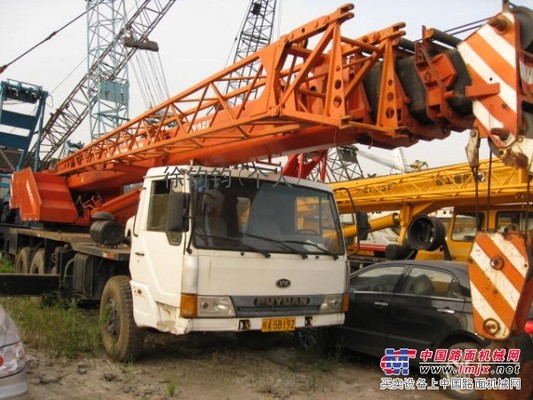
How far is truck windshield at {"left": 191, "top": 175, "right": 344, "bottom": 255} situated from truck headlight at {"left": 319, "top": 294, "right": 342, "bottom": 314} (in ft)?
1.54

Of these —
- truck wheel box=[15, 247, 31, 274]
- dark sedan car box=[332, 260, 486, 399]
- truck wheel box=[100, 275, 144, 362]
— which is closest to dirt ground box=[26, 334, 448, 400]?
truck wheel box=[100, 275, 144, 362]

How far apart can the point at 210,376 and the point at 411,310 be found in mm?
2321

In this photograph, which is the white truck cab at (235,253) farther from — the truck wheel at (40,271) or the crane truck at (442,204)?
the crane truck at (442,204)

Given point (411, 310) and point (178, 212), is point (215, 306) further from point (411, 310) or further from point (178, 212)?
point (411, 310)

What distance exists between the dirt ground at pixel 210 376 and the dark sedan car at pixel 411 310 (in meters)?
0.40

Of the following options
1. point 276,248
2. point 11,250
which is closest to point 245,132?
point 276,248

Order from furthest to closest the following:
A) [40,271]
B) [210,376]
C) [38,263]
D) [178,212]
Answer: [38,263] → [40,271] → [210,376] → [178,212]

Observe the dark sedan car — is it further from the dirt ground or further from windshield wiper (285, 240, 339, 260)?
windshield wiper (285, 240, 339, 260)

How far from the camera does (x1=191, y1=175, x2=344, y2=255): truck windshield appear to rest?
17.7 ft

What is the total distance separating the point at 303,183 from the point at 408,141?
4.98 ft

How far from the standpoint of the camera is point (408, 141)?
4949mm

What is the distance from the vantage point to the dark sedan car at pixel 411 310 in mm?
5629

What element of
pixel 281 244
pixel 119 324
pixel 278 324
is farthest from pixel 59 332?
pixel 281 244

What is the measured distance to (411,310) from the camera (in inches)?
239
